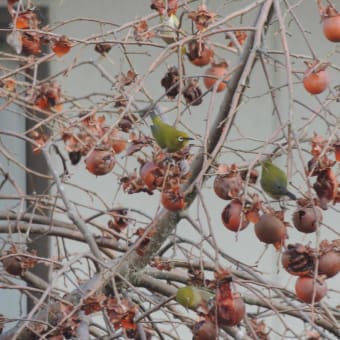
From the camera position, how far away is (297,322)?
4.16 m

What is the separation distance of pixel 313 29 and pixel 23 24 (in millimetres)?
2153

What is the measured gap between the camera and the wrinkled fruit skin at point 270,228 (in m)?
1.92

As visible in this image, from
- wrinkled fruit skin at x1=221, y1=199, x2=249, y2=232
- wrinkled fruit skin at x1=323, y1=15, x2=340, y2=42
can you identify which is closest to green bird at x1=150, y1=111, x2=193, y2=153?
wrinkled fruit skin at x1=221, y1=199, x2=249, y2=232

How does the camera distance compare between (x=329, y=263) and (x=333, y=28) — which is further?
(x=333, y=28)

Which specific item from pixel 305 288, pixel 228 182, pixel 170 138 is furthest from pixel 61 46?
pixel 305 288

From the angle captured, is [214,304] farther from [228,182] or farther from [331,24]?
[331,24]

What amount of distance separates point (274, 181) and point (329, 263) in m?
0.20

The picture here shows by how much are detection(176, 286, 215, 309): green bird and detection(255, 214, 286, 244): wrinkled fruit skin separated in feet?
0.50

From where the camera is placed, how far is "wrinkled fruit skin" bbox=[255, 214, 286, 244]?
6.28ft

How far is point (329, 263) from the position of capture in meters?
1.90

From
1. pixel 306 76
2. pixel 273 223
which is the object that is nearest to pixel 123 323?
pixel 273 223

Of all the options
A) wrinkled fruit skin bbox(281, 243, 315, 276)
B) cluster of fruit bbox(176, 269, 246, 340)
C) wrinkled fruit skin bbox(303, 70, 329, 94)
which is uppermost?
wrinkled fruit skin bbox(303, 70, 329, 94)

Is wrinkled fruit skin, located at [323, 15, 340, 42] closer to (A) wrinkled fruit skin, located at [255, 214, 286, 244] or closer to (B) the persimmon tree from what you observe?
(B) the persimmon tree

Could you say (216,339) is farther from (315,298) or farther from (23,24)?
(23,24)
